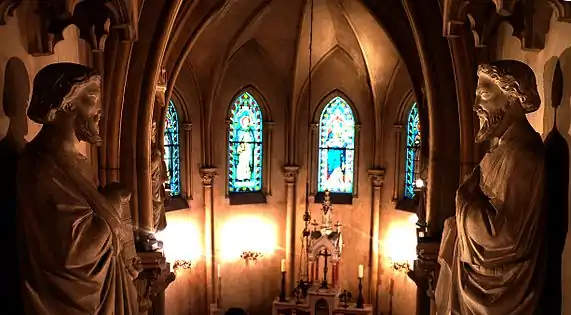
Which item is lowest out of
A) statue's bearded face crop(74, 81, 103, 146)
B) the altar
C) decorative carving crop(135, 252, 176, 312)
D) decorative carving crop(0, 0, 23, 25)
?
the altar

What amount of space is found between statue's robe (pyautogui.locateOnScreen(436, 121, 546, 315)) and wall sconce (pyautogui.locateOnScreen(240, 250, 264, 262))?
1196 centimetres

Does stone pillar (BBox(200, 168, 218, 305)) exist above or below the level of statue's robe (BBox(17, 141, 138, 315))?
below

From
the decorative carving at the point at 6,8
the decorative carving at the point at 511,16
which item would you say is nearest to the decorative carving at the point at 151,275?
the decorative carving at the point at 6,8

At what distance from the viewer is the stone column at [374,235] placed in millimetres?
15117

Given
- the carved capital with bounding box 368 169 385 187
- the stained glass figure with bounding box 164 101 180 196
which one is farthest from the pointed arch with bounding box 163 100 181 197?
the carved capital with bounding box 368 169 385 187

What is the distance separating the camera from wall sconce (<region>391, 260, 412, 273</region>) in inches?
566

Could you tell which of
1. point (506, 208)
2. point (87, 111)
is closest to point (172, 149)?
point (87, 111)

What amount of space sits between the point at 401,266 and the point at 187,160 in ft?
17.0

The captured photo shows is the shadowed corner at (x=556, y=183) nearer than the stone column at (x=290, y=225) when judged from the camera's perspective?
Yes

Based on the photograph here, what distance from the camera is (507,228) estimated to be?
140 inches

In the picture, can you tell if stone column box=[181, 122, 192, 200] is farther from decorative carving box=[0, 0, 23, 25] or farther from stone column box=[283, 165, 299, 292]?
decorative carving box=[0, 0, 23, 25]

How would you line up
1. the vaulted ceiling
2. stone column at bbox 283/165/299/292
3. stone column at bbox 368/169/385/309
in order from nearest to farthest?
the vaulted ceiling
stone column at bbox 368/169/385/309
stone column at bbox 283/165/299/292

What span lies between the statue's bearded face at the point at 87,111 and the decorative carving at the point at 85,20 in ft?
1.50

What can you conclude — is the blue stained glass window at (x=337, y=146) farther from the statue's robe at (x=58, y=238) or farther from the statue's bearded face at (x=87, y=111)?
the statue's robe at (x=58, y=238)
